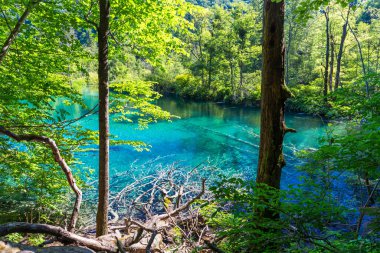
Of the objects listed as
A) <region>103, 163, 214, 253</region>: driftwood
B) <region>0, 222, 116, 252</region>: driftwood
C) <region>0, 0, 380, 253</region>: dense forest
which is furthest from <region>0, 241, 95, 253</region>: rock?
<region>103, 163, 214, 253</region>: driftwood

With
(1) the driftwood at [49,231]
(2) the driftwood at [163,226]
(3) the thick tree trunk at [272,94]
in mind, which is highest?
(3) the thick tree trunk at [272,94]

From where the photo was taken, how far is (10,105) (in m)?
4.81

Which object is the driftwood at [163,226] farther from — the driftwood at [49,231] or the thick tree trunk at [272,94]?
the thick tree trunk at [272,94]

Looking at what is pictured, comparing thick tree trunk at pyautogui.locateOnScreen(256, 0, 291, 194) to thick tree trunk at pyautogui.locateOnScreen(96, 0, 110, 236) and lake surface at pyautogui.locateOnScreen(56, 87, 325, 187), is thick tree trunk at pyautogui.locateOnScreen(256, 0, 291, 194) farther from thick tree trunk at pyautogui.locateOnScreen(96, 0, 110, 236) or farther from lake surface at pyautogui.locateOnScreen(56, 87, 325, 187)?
lake surface at pyautogui.locateOnScreen(56, 87, 325, 187)

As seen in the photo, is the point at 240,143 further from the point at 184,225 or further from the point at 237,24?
the point at 237,24

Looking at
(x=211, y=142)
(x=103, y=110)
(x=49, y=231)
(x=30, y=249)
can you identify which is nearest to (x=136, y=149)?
(x=103, y=110)

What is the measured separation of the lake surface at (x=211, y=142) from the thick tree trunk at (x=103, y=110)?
333 cm

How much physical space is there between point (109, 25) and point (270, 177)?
3705 millimetres

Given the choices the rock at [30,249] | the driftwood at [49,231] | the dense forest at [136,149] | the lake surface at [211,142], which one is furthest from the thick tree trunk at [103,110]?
the lake surface at [211,142]

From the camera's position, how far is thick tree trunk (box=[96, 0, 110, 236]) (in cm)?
439

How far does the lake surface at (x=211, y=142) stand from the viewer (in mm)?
12531

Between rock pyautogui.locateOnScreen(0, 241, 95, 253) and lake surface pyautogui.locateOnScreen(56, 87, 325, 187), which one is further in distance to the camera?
lake surface pyautogui.locateOnScreen(56, 87, 325, 187)

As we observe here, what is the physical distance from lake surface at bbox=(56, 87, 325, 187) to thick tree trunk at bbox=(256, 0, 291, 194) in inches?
226

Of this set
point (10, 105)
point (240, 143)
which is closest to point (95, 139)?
point (10, 105)
